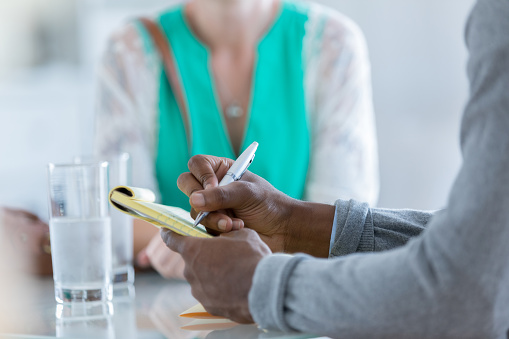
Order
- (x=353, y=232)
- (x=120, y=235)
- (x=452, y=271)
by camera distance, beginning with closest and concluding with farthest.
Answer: (x=452, y=271)
(x=353, y=232)
(x=120, y=235)

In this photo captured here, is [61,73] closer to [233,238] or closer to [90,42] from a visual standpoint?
[90,42]

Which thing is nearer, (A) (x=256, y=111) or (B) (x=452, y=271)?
(B) (x=452, y=271)

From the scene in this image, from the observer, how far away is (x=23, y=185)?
2.98 metres

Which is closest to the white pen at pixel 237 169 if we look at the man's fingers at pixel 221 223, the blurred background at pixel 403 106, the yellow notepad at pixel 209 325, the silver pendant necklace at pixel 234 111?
the man's fingers at pixel 221 223

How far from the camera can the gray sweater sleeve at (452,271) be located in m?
0.54

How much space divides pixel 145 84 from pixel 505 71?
1.09 metres

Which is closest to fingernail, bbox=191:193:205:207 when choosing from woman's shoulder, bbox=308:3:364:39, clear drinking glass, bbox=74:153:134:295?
clear drinking glass, bbox=74:153:134:295

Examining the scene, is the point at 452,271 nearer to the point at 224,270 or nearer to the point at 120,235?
the point at 224,270

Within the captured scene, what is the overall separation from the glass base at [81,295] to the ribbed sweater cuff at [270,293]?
12.0 inches

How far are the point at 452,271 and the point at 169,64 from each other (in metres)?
1.11

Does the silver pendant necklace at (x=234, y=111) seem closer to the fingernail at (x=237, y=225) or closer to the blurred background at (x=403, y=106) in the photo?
the fingernail at (x=237, y=225)

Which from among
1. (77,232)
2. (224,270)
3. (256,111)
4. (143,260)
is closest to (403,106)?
(256,111)

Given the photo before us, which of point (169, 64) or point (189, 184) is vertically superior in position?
point (169, 64)

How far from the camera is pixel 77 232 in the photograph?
0.83 metres
